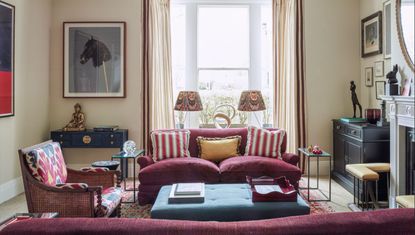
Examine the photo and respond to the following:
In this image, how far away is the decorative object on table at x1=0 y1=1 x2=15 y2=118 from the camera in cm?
382

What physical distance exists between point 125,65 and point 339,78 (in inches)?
123

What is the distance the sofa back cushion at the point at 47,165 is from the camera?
101 inches


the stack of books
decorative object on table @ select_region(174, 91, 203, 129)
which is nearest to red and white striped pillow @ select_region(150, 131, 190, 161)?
decorative object on table @ select_region(174, 91, 203, 129)

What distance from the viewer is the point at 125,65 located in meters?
5.08

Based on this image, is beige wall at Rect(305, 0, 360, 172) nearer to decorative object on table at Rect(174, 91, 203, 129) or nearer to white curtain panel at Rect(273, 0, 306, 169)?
white curtain panel at Rect(273, 0, 306, 169)

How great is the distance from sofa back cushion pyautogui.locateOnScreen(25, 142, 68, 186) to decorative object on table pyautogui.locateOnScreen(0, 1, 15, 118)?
4.49 feet

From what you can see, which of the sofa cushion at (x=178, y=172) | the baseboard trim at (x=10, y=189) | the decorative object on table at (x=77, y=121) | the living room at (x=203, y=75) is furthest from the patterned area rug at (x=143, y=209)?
the decorative object on table at (x=77, y=121)

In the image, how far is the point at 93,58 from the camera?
5066 millimetres

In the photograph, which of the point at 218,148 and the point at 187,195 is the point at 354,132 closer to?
the point at 218,148

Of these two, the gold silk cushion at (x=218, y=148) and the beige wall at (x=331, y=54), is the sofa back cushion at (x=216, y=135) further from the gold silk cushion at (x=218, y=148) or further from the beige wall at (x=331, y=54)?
the beige wall at (x=331, y=54)

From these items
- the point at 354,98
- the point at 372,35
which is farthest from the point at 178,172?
the point at 372,35

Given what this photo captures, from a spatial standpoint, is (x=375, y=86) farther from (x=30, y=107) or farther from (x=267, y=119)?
(x=30, y=107)

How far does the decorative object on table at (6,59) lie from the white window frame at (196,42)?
2255mm

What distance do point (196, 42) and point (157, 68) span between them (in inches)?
28.4
